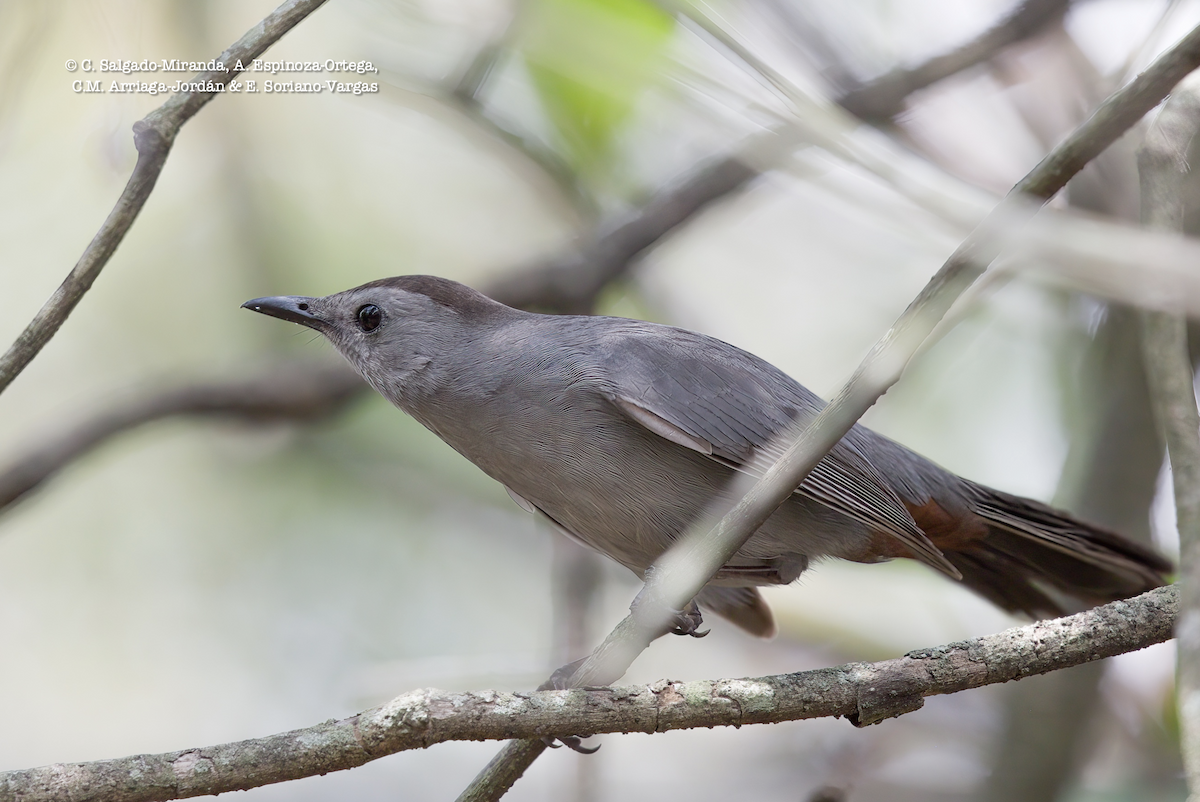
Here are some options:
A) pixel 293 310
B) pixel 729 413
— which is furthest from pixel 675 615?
pixel 293 310

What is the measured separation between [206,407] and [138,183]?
7.87ft

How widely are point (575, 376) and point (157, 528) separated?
5637 mm

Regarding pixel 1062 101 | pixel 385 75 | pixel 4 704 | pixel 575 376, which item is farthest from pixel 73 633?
pixel 1062 101

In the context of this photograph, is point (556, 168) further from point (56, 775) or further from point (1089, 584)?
point (56, 775)

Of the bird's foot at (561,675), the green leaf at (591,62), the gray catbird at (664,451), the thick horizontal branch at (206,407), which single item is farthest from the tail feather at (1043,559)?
the thick horizontal branch at (206,407)

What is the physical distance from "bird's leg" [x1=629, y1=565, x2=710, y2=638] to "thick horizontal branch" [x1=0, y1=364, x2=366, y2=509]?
222cm

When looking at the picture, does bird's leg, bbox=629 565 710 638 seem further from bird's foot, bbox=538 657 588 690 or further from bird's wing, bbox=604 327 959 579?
bird's wing, bbox=604 327 959 579

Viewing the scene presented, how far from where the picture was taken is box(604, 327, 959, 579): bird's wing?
11.2 feet

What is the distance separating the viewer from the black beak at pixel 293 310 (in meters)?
4.02

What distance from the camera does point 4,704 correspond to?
24.3 feet

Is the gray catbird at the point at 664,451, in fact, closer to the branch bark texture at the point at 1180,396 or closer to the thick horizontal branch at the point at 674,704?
the thick horizontal branch at the point at 674,704

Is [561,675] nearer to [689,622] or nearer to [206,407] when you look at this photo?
[689,622]

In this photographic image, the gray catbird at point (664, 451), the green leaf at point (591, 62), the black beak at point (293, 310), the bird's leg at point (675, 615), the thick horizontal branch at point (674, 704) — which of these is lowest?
the thick horizontal branch at point (674, 704)

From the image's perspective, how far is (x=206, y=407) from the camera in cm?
491
